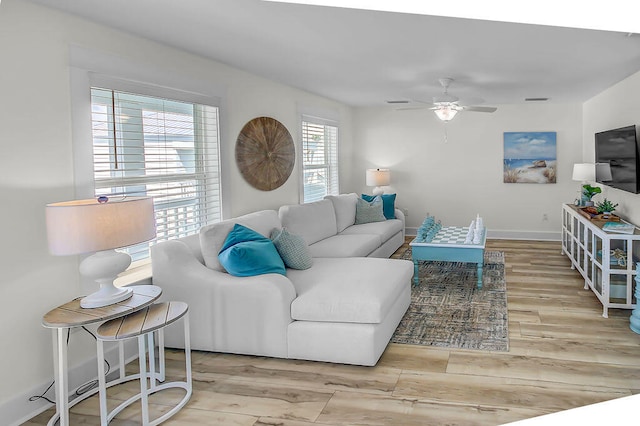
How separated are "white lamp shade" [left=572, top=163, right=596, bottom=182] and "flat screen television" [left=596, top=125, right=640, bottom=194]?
207mm

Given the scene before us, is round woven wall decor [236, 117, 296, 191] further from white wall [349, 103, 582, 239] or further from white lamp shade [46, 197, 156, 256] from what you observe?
white wall [349, 103, 582, 239]

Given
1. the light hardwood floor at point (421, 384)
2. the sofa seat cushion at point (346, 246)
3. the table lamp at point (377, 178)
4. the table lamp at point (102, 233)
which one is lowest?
the light hardwood floor at point (421, 384)

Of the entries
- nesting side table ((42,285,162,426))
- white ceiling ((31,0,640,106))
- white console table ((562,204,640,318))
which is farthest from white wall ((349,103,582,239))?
nesting side table ((42,285,162,426))

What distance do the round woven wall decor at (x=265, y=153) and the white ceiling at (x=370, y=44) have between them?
21.8 inches

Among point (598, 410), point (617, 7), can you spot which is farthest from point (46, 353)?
point (617, 7)

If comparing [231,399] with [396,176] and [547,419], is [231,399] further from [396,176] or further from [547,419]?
[396,176]

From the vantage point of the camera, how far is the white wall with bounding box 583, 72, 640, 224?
5.15 m

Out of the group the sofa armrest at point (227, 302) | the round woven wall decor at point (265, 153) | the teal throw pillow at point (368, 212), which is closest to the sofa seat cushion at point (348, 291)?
the sofa armrest at point (227, 302)

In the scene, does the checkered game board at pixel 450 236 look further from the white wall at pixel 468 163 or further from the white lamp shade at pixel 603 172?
the white wall at pixel 468 163

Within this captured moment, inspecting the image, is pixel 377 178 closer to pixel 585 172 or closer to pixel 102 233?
pixel 585 172

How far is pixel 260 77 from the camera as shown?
555 centimetres

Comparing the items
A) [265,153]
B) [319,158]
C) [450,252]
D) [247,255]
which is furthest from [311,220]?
[247,255]

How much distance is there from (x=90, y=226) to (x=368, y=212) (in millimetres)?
5152

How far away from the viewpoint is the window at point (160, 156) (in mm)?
3525
